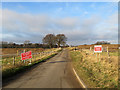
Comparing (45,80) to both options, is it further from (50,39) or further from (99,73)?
(50,39)

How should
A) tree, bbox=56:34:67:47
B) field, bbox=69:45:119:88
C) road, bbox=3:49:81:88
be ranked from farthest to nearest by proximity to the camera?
tree, bbox=56:34:67:47 → field, bbox=69:45:119:88 → road, bbox=3:49:81:88

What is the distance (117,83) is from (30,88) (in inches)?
190

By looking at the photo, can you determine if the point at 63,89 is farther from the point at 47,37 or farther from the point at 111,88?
the point at 47,37

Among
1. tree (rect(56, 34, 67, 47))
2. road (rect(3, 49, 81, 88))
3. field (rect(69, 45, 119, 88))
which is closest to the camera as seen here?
road (rect(3, 49, 81, 88))

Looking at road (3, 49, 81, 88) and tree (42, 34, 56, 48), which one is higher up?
tree (42, 34, 56, 48)

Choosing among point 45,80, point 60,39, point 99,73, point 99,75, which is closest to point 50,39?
point 60,39

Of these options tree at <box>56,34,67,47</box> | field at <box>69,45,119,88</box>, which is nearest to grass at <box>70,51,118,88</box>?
field at <box>69,45,119,88</box>

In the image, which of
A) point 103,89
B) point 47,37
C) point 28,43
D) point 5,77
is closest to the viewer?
point 103,89

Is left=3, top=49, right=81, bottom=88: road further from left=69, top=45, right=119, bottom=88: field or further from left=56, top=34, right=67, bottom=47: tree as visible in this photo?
left=56, top=34, right=67, bottom=47: tree

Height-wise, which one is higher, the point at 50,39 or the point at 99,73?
the point at 50,39

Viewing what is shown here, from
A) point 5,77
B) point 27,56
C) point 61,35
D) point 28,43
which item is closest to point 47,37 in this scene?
point 61,35

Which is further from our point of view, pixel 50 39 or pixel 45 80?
pixel 50 39

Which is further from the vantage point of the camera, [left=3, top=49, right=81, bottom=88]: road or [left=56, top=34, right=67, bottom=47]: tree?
[left=56, top=34, right=67, bottom=47]: tree

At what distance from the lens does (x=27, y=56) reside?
11.5 m
